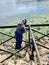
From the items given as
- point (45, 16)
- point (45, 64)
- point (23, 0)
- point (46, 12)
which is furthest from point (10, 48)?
point (23, 0)

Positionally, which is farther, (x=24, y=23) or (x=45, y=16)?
(x=45, y=16)

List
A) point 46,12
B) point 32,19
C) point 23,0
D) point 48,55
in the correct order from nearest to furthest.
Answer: point 48,55
point 32,19
point 46,12
point 23,0

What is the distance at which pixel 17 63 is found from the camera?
11273 millimetres

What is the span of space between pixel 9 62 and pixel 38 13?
Result: 1542 cm

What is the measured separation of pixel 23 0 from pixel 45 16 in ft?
56.0

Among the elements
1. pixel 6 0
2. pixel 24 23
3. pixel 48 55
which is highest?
pixel 24 23

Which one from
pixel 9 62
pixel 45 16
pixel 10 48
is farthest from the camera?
pixel 45 16

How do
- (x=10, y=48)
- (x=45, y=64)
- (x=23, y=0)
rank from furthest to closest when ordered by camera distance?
(x=23, y=0) < (x=10, y=48) < (x=45, y=64)

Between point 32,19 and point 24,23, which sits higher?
point 24,23

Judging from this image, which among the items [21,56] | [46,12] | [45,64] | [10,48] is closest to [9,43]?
[10,48]

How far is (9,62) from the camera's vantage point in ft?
37.6

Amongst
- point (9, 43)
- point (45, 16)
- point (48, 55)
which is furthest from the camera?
point (45, 16)

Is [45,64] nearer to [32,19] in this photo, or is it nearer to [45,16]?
[32,19]

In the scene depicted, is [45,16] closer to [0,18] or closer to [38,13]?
[38,13]
